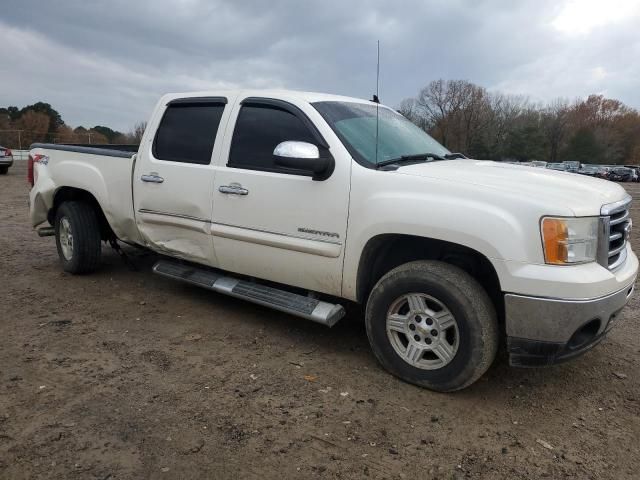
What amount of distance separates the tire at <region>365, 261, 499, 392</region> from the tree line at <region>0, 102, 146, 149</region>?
12622 mm

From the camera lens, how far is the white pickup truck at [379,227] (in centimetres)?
283

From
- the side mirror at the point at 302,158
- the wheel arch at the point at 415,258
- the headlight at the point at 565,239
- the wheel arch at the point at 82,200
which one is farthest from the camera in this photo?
the wheel arch at the point at 82,200

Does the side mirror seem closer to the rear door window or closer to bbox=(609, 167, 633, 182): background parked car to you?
the rear door window

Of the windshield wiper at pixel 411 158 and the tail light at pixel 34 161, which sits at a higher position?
the windshield wiper at pixel 411 158

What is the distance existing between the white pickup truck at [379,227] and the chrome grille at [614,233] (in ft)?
0.05

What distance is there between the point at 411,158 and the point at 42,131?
5111 centimetres

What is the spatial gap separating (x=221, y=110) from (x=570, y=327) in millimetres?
3048

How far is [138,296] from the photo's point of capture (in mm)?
5055

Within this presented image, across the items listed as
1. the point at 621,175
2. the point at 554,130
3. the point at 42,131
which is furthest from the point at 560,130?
the point at 42,131

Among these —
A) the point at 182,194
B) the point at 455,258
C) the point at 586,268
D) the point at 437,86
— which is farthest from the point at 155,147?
the point at 437,86

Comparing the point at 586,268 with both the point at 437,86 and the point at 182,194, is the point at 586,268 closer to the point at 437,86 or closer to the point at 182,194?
the point at 182,194

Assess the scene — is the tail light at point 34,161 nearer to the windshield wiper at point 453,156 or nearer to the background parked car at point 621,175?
the windshield wiper at point 453,156

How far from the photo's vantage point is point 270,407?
300 centimetres

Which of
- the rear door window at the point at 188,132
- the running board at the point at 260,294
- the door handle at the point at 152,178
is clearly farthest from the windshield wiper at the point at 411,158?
the door handle at the point at 152,178
